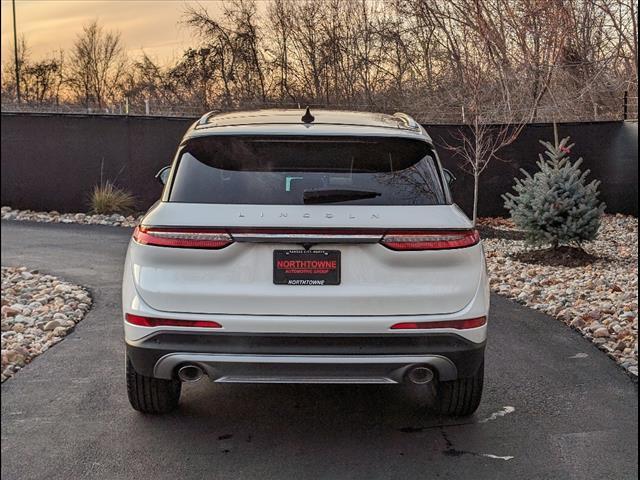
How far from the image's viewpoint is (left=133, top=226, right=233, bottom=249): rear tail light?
399cm

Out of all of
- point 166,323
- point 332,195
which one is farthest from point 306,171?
point 166,323

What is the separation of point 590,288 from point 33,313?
605 centimetres

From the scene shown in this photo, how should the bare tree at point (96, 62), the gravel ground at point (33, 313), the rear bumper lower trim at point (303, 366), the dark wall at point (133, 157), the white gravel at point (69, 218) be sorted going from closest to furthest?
the rear bumper lower trim at point (303, 366), the gravel ground at point (33, 313), the white gravel at point (69, 218), the dark wall at point (133, 157), the bare tree at point (96, 62)

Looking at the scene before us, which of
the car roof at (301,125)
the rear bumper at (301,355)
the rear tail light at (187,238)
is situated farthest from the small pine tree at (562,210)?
the rear tail light at (187,238)

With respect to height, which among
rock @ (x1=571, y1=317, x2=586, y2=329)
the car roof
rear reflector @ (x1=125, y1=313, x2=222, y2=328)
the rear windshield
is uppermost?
the car roof

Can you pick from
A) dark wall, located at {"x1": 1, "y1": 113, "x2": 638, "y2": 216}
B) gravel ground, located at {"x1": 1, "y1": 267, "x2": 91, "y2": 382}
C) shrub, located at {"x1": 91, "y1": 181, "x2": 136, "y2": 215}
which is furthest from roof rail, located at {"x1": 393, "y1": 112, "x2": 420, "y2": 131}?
shrub, located at {"x1": 91, "y1": 181, "x2": 136, "y2": 215}

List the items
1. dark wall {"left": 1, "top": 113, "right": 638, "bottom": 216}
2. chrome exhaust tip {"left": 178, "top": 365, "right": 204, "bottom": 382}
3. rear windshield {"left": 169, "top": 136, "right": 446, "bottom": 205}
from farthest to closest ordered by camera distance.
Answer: dark wall {"left": 1, "top": 113, "right": 638, "bottom": 216} < rear windshield {"left": 169, "top": 136, "right": 446, "bottom": 205} < chrome exhaust tip {"left": 178, "top": 365, "right": 204, "bottom": 382}

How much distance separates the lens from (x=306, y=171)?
4.39m

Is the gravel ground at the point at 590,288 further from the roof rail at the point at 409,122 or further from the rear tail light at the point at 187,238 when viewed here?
the rear tail light at the point at 187,238

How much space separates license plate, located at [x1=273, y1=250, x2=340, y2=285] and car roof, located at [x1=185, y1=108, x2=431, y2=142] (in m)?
0.80

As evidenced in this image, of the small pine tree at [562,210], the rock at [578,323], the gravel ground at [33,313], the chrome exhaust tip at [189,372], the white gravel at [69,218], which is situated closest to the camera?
the chrome exhaust tip at [189,372]

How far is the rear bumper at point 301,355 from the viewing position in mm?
3975

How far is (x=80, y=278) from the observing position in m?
10.0

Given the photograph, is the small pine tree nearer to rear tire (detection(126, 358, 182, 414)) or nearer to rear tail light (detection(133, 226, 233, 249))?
rear tire (detection(126, 358, 182, 414))
